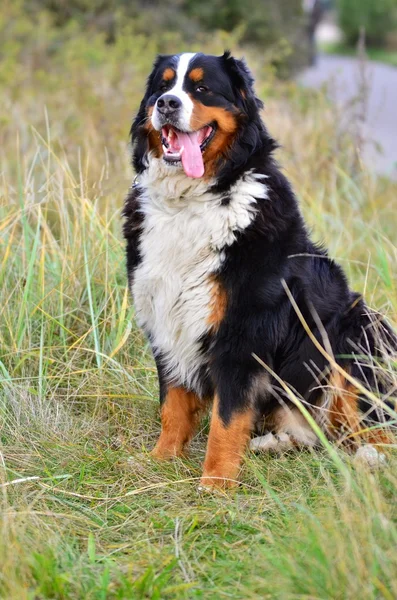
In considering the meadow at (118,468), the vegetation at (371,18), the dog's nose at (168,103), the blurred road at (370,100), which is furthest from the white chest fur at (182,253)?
the vegetation at (371,18)

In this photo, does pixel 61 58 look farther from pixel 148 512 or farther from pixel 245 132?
pixel 148 512

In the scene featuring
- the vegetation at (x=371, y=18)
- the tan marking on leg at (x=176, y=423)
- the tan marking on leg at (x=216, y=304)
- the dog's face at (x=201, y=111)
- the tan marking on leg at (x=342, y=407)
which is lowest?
the tan marking on leg at (x=176, y=423)

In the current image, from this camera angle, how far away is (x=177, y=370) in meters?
3.51

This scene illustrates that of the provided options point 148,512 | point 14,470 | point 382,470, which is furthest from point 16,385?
point 382,470

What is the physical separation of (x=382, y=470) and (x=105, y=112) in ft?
17.9

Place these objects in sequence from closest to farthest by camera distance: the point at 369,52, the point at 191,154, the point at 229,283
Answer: the point at 229,283 < the point at 191,154 < the point at 369,52

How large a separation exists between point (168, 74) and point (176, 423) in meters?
1.54

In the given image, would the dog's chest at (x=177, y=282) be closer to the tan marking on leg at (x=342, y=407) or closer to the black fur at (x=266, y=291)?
the black fur at (x=266, y=291)

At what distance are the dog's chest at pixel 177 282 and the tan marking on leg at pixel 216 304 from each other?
0.02m

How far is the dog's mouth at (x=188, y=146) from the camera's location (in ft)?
11.0

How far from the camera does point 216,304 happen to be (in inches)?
128

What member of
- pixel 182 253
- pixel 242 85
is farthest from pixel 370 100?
pixel 182 253

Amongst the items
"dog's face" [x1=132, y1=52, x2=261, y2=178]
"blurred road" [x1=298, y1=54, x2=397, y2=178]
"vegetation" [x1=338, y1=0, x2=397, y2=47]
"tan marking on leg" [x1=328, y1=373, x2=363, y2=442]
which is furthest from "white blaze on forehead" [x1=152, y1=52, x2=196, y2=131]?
"vegetation" [x1=338, y1=0, x2=397, y2=47]

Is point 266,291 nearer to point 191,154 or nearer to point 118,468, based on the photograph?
point 191,154
